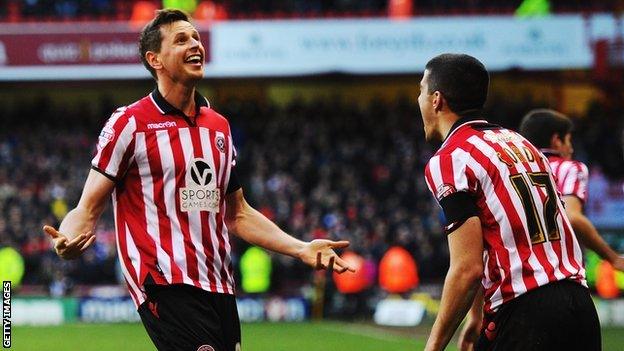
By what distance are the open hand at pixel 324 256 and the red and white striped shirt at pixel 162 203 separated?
0.40 metres

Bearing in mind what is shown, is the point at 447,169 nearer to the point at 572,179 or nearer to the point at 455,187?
the point at 455,187

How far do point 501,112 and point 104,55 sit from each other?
945 cm

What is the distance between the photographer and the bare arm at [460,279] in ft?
15.0

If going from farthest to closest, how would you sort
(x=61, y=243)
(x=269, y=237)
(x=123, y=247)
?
(x=269, y=237), (x=123, y=247), (x=61, y=243)

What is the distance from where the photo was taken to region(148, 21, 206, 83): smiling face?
218 inches

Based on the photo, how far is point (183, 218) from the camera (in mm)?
5391

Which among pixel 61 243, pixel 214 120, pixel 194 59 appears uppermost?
pixel 194 59

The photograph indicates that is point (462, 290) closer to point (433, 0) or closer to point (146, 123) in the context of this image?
point (146, 123)

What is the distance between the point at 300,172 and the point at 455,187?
22203mm

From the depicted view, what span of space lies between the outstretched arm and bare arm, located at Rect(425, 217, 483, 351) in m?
1.06

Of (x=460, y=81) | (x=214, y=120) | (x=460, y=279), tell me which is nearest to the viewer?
(x=460, y=279)

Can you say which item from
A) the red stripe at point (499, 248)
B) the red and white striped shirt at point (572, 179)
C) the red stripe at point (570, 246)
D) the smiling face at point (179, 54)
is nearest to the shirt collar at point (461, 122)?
the red stripe at point (499, 248)

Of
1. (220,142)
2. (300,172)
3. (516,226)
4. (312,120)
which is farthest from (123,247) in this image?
(312,120)

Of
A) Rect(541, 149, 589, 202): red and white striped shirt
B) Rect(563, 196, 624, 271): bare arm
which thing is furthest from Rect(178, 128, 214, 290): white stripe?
Rect(541, 149, 589, 202): red and white striped shirt
